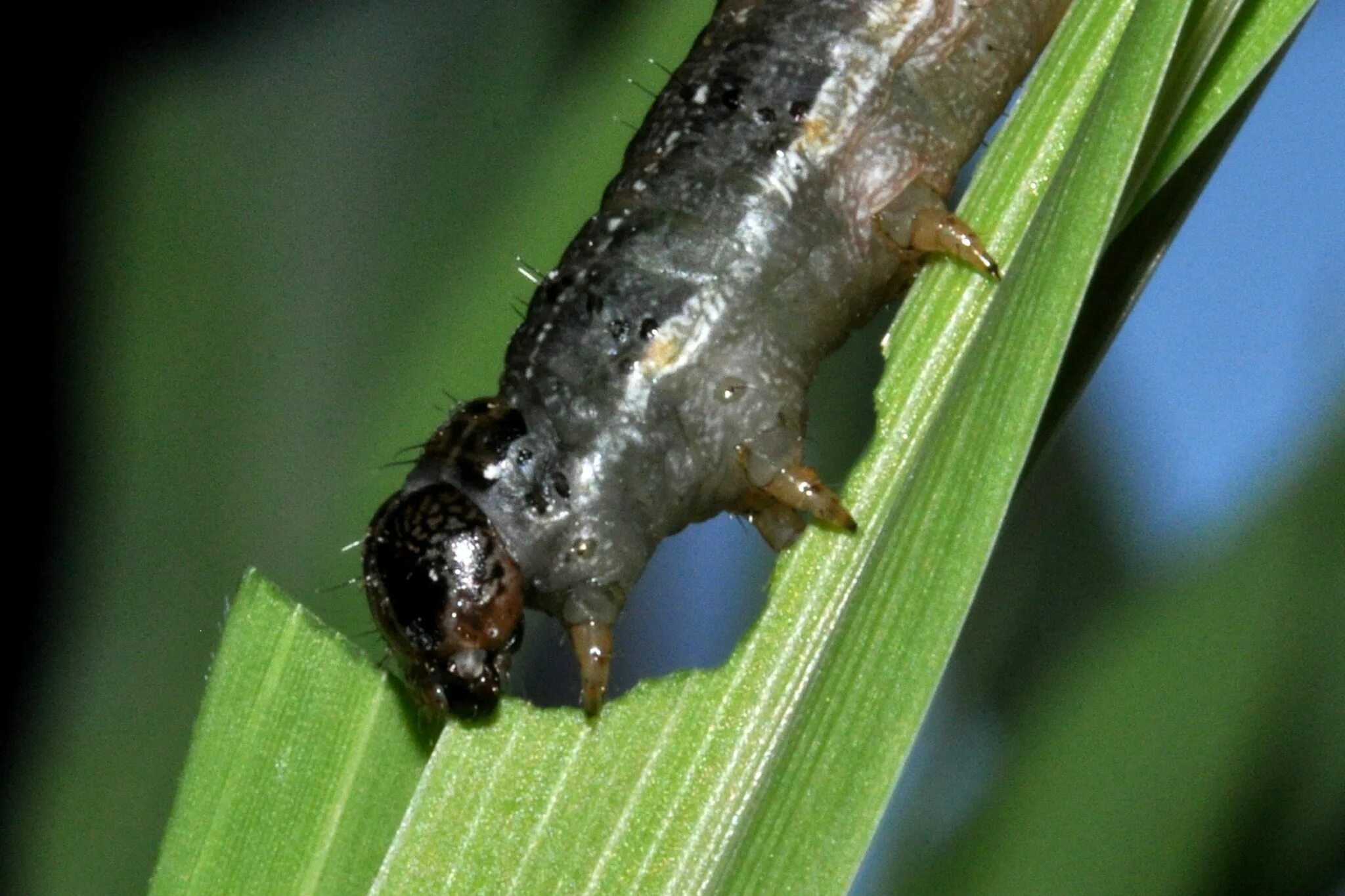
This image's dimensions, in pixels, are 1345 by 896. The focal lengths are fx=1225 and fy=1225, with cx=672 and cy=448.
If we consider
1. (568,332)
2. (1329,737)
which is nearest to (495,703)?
(568,332)

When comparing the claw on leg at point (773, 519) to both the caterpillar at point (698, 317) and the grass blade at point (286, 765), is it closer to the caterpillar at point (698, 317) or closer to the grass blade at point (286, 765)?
the caterpillar at point (698, 317)

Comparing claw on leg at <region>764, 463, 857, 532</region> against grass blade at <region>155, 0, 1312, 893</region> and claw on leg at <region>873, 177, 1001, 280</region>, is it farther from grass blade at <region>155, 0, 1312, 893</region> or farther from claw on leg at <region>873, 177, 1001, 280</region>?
claw on leg at <region>873, 177, 1001, 280</region>

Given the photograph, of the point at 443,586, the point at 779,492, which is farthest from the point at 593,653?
the point at 779,492

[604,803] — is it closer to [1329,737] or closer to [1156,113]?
[1156,113]

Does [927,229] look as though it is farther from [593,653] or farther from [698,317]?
[593,653]

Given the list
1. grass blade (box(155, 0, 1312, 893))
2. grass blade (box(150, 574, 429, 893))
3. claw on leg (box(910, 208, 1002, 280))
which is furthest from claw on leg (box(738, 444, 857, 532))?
grass blade (box(150, 574, 429, 893))

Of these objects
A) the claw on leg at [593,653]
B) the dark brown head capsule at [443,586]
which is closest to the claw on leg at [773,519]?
the claw on leg at [593,653]
